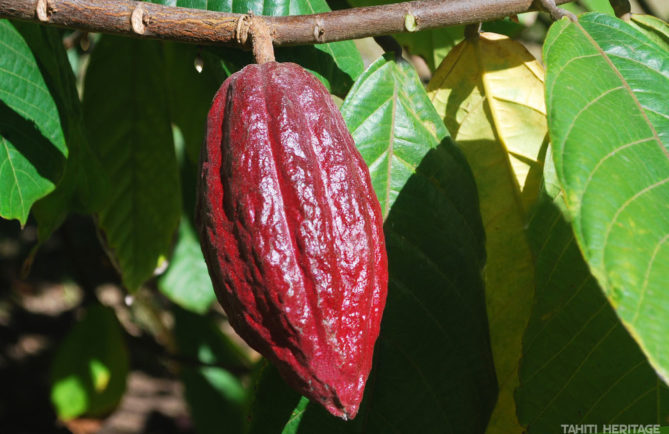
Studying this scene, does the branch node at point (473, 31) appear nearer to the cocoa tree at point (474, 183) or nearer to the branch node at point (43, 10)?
the cocoa tree at point (474, 183)

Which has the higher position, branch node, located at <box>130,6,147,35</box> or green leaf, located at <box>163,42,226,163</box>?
branch node, located at <box>130,6,147,35</box>

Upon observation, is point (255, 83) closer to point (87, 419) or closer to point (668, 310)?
point (668, 310)

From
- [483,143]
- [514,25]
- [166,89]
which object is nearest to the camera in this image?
[483,143]

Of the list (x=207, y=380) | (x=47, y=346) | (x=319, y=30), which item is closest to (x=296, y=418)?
(x=319, y=30)

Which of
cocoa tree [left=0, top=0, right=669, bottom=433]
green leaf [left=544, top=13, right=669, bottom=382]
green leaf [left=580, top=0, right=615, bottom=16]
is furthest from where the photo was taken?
green leaf [left=580, top=0, right=615, bottom=16]

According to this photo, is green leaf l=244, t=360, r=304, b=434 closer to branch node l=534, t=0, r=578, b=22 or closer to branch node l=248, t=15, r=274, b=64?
branch node l=248, t=15, r=274, b=64

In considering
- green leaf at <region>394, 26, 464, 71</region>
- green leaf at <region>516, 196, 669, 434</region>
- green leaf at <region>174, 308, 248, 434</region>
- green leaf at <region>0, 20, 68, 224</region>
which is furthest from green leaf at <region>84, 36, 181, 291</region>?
green leaf at <region>516, 196, 669, 434</region>

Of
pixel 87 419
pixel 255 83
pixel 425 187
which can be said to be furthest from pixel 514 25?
pixel 87 419

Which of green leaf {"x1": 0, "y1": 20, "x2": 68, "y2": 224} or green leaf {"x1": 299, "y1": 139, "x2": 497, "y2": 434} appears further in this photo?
green leaf {"x1": 0, "y1": 20, "x2": 68, "y2": 224}
